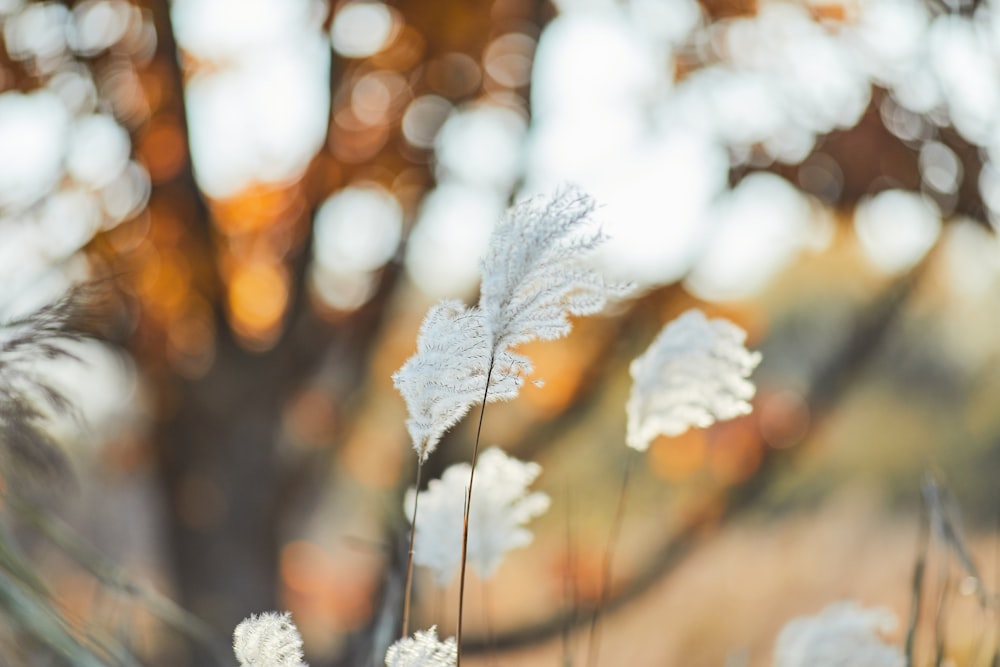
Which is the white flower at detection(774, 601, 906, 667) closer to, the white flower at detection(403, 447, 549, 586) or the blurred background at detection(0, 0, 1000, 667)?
the white flower at detection(403, 447, 549, 586)

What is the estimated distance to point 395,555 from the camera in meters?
0.73

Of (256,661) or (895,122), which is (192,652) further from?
(895,122)

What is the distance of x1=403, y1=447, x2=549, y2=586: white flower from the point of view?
2.20 ft

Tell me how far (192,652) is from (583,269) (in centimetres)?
192

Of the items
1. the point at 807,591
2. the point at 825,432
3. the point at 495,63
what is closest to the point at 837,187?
the point at 825,432

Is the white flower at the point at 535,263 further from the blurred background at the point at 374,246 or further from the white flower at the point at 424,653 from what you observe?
the blurred background at the point at 374,246

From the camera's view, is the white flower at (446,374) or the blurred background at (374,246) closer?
the white flower at (446,374)

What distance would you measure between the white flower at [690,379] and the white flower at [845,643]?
0.17m

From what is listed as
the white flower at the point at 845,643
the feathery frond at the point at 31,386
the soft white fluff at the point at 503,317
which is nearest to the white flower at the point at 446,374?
the soft white fluff at the point at 503,317

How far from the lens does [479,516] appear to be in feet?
2.25

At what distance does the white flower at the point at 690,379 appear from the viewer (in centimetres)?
63

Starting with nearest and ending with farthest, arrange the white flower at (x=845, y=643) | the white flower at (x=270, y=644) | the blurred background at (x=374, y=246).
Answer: the white flower at (x=270, y=644), the white flower at (x=845, y=643), the blurred background at (x=374, y=246)

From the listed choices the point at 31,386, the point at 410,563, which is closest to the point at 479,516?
the point at 410,563

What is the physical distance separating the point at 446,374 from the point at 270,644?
145 millimetres
